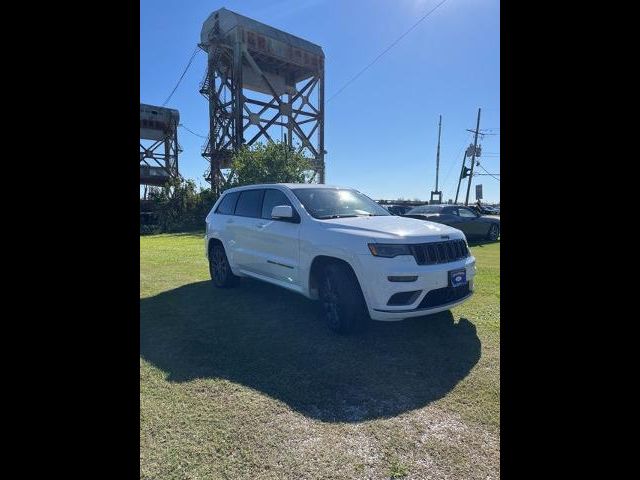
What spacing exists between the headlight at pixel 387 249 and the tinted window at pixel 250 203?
2318mm

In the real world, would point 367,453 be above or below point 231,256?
below

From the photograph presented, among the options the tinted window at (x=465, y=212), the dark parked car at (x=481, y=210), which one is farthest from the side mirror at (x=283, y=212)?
the dark parked car at (x=481, y=210)

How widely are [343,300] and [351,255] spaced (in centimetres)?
49

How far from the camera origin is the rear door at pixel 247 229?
531cm

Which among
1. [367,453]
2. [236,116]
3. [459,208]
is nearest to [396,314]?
[367,453]

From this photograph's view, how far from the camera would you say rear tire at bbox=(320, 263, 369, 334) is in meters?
3.84

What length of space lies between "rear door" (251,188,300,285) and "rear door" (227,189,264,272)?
3.8 inches

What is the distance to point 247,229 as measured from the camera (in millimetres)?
5469

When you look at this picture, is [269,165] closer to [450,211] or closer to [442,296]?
[450,211]

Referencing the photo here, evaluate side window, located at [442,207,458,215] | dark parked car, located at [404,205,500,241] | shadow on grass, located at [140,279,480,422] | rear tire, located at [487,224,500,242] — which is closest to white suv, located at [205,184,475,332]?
shadow on grass, located at [140,279,480,422]

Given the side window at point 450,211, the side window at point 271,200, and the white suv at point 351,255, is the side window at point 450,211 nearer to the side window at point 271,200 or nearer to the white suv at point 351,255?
the white suv at point 351,255
